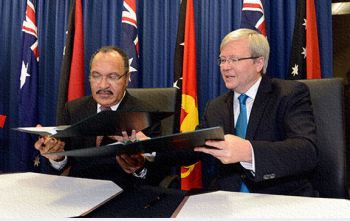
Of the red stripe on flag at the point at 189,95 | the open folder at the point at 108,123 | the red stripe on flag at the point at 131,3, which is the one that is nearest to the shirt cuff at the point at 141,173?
the open folder at the point at 108,123

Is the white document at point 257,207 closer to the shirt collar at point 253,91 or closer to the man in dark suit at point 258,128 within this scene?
the man in dark suit at point 258,128

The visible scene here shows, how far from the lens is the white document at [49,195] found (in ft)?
3.22

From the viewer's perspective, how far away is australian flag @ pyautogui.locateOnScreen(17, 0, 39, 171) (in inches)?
134

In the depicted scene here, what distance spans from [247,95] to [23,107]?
7.96 ft

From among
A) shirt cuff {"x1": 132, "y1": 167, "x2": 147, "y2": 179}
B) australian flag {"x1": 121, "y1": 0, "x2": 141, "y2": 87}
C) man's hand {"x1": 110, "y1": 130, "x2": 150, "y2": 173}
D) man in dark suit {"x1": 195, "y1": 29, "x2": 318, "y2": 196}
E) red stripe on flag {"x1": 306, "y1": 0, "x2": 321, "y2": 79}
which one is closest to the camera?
man in dark suit {"x1": 195, "y1": 29, "x2": 318, "y2": 196}

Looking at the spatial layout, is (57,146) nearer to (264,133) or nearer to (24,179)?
(24,179)

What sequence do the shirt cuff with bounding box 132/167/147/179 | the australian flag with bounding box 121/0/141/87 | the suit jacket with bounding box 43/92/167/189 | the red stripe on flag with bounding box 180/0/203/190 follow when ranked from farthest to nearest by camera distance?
the australian flag with bounding box 121/0/141/87
the red stripe on flag with bounding box 180/0/203/190
the suit jacket with bounding box 43/92/167/189
the shirt cuff with bounding box 132/167/147/179

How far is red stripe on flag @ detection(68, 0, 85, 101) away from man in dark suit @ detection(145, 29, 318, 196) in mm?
1849

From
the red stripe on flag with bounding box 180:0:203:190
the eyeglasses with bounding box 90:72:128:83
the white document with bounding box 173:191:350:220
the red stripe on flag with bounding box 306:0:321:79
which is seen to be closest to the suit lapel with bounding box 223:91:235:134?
the white document with bounding box 173:191:350:220

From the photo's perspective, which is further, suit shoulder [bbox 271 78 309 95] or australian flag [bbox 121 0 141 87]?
australian flag [bbox 121 0 141 87]

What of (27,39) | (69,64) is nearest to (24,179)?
(69,64)

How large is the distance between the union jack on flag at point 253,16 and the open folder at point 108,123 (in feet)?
6.47

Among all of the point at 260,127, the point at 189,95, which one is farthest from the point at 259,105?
the point at 189,95

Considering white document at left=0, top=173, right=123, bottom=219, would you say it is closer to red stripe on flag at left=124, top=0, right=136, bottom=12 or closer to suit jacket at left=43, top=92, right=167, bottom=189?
suit jacket at left=43, top=92, right=167, bottom=189
